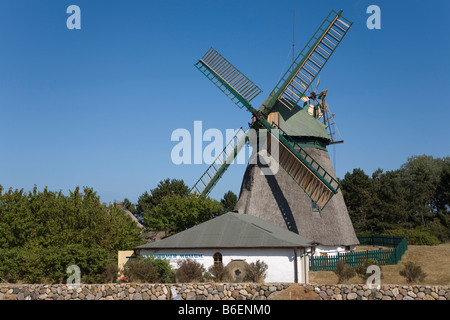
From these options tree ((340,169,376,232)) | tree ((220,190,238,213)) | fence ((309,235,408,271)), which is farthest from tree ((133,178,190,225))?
fence ((309,235,408,271))

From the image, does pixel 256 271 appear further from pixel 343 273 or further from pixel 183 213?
pixel 183 213

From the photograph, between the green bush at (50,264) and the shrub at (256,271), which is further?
the green bush at (50,264)

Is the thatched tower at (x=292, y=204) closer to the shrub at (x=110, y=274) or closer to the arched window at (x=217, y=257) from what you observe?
the arched window at (x=217, y=257)

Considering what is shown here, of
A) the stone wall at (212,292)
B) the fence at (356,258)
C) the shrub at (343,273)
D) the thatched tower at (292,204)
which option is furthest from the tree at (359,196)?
the stone wall at (212,292)

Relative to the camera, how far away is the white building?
2216cm

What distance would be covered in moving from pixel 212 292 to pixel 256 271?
3.63 m

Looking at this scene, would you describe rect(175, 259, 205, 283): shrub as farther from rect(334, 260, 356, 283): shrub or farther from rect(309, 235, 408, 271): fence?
rect(309, 235, 408, 271): fence

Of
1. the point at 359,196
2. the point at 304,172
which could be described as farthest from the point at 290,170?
the point at 359,196

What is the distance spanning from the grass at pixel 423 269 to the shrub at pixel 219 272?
19.0ft

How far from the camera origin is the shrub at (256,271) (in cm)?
2091

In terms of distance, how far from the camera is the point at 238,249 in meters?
22.9

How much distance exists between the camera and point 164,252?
2386cm
